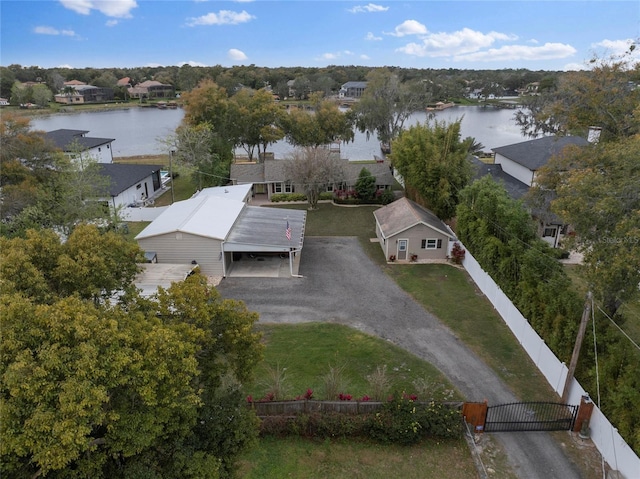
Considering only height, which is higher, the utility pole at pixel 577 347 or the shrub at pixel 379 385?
the utility pole at pixel 577 347

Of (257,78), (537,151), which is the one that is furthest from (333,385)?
(257,78)

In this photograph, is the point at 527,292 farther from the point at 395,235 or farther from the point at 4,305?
the point at 4,305

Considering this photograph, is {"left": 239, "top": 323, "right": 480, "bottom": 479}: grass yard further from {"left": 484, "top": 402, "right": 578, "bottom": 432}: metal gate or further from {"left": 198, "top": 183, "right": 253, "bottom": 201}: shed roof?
{"left": 198, "top": 183, "right": 253, "bottom": 201}: shed roof

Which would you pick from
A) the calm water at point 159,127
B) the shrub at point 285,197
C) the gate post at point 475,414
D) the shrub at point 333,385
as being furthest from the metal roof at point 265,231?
the calm water at point 159,127

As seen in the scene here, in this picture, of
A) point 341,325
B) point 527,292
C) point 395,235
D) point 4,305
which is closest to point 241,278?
point 341,325

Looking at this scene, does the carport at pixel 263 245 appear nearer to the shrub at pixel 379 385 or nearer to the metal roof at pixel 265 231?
the metal roof at pixel 265 231

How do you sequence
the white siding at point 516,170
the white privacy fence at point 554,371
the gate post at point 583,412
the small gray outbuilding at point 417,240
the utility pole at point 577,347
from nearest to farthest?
the white privacy fence at point 554,371 → the utility pole at point 577,347 → the gate post at point 583,412 → the small gray outbuilding at point 417,240 → the white siding at point 516,170

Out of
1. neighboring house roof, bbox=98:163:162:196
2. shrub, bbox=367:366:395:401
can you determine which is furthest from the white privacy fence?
neighboring house roof, bbox=98:163:162:196

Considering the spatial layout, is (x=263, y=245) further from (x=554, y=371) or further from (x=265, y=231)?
(x=554, y=371)
